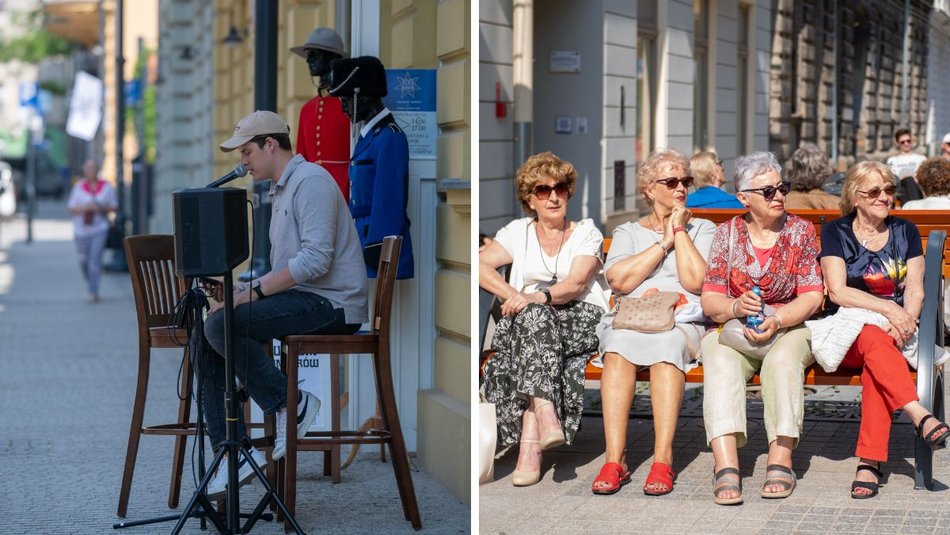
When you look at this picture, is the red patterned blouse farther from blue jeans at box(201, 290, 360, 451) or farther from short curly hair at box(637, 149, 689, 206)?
blue jeans at box(201, 290, 360, 451)

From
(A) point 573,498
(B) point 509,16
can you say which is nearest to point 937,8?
(B) point 509,16

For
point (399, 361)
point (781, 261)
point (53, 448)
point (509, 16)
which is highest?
point (509, 16)

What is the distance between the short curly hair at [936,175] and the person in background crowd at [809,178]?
1.85 ft

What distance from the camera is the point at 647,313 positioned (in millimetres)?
6496

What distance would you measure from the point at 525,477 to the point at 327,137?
212cm

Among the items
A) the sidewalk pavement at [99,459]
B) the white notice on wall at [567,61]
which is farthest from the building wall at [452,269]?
the white notice on wall at [567,61]

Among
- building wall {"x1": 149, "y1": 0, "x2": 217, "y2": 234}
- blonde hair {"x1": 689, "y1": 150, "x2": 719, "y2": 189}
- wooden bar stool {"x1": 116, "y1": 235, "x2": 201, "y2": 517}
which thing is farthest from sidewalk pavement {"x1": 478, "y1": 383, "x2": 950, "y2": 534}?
building wall {"x1": 149, "y1": 0, "x2": 217, "y2": 234}

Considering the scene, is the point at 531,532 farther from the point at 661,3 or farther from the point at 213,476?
the point at 661,3

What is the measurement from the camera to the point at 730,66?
44.3 feet

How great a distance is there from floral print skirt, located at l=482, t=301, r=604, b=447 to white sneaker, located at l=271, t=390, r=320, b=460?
788mm

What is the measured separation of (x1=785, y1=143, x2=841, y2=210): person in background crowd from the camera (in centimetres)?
904

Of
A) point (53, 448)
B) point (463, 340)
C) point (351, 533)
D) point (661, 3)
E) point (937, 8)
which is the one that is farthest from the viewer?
point (661, 3)

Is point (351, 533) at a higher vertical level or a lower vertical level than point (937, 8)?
lower

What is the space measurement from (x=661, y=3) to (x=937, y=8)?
6321 millimetres
